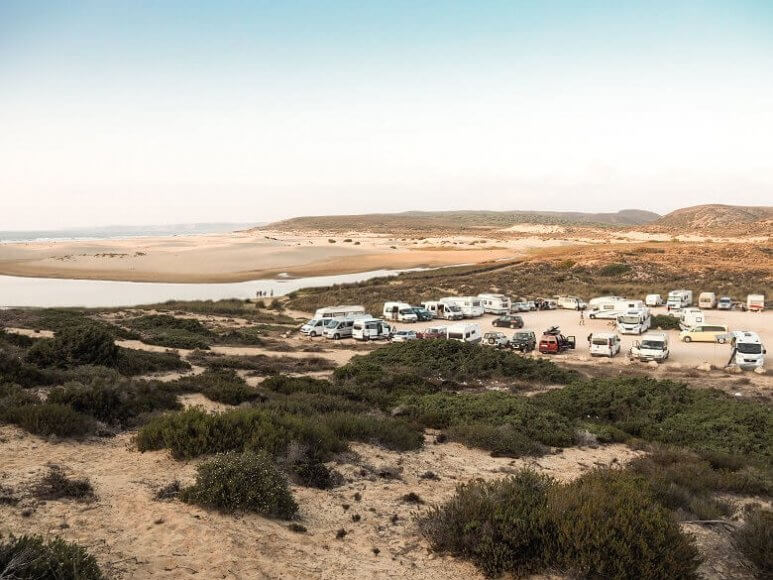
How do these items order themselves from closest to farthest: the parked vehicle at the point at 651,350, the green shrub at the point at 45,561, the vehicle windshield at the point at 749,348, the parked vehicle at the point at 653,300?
the green shrub at the point at 45,561 → the vehicle windshield at the point at 749,348 → the parked vehicle at the point at 651,350 → the parked vehicle at the point at 653,300

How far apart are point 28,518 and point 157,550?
5.78ft

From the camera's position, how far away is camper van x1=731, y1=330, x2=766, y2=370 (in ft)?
86.1

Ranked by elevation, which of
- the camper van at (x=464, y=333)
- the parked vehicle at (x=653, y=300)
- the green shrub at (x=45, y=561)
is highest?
the green shrub at (x=45, y=561)

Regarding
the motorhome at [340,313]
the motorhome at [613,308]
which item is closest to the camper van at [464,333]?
the motorhome at [340,313]

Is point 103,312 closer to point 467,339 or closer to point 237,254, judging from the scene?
point 467,339

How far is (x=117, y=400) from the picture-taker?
39.5 ft

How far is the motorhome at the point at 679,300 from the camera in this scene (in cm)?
4869

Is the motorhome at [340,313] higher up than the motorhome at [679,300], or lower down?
higher up

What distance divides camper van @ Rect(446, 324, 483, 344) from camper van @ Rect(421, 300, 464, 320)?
34.0 ft

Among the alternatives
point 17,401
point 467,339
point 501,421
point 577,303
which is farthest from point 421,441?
point 577,303

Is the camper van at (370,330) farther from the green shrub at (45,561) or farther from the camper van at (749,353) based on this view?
the green shrub at (45,561)

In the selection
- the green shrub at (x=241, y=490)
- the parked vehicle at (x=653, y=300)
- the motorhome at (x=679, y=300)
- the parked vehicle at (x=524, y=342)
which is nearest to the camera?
the green shrub at (x=241, y=490)

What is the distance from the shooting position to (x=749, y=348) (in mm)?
27203

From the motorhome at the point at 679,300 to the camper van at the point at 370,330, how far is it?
26370mm
